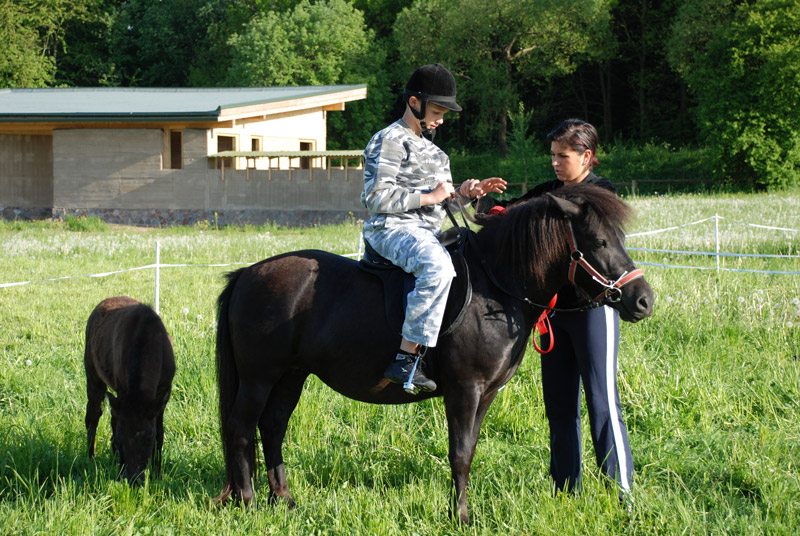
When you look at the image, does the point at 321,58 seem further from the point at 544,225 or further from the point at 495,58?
the point at 544,225

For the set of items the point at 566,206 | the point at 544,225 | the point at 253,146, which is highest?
the point at 253,146

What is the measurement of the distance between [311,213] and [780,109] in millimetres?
22906

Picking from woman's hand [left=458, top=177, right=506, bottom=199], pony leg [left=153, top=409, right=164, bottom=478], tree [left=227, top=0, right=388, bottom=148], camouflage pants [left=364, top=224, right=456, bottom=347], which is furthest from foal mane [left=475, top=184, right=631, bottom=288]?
tree [left=227, top=0, right=388, bottom=148]

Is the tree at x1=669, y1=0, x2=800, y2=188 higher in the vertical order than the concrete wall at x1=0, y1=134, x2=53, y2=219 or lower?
higher

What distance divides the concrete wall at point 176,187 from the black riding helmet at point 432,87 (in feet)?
62.9

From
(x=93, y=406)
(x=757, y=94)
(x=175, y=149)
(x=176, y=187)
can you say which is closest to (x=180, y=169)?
(x=176, y=187)

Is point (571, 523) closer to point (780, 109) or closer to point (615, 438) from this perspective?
point (615, 438)

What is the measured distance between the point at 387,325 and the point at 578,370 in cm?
128

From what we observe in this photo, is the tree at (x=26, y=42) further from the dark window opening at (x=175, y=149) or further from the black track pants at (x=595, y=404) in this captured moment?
the black track pants at (x=595, y=404)

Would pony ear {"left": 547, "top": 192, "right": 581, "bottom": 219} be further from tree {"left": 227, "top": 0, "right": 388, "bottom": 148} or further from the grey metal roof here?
tree {"left": 227, "top": 0, "right": 388, "bottom": 148}

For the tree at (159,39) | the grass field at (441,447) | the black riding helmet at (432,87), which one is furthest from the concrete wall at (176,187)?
the tree at (159,39)

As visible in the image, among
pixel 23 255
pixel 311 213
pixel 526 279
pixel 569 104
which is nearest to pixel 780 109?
pixel 569 104

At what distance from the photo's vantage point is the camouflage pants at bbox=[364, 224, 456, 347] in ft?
12.8

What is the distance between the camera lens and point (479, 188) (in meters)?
4.26
